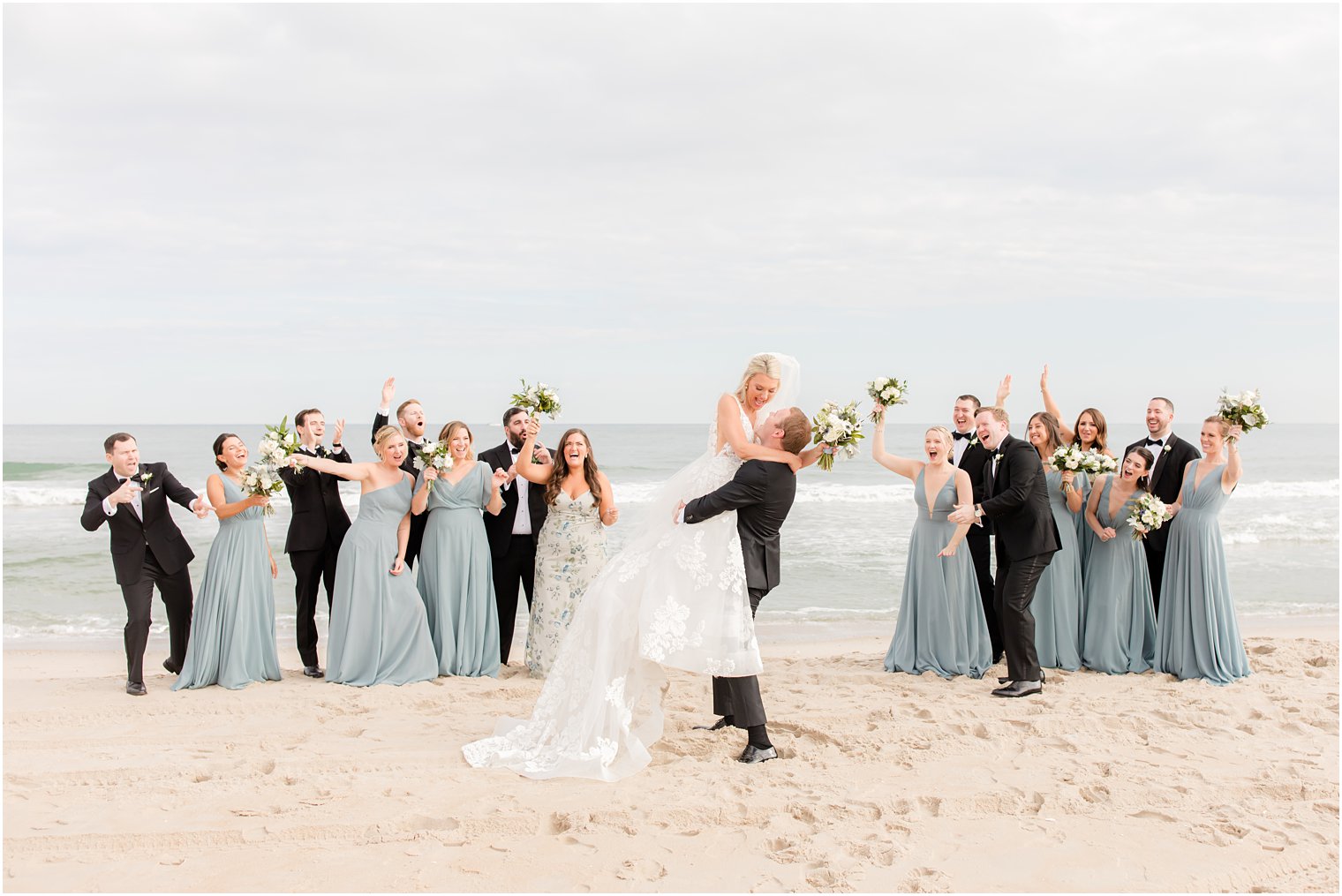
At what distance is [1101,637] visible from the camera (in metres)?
7.22

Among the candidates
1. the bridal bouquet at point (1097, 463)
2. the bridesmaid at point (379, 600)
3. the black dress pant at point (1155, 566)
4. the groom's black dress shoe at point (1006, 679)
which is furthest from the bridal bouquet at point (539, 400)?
the black dress pant at point (1155, 566)

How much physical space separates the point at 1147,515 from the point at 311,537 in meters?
6.12

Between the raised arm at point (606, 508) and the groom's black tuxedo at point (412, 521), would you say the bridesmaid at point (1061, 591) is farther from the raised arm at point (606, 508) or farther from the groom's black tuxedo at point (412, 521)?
the groom's black tuxedo at point (412, 521)

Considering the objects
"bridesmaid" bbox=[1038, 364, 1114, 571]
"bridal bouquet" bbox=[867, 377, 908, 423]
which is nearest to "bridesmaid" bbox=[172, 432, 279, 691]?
"bridal bouquet" bbox=[867, 377, 908, 423]

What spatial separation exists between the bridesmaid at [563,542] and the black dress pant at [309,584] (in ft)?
5.19

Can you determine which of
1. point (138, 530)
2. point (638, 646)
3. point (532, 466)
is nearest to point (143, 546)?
point (138, 530)

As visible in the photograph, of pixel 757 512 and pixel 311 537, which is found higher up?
pixel 757 512

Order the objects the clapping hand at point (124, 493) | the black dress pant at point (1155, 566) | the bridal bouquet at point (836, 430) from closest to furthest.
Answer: the bridal bouquet at point (836, 430), the clapping hand at point (124, 493), the black dress pant at point (1155, 566)

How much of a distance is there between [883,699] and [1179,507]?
272 cm

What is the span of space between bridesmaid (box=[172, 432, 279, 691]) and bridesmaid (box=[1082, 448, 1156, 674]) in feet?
19.9

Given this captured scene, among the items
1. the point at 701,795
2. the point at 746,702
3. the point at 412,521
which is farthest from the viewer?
the point at 412,521

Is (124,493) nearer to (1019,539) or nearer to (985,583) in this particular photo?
(1019,539)

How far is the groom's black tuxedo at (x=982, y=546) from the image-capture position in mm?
7352

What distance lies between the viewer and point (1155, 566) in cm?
748
